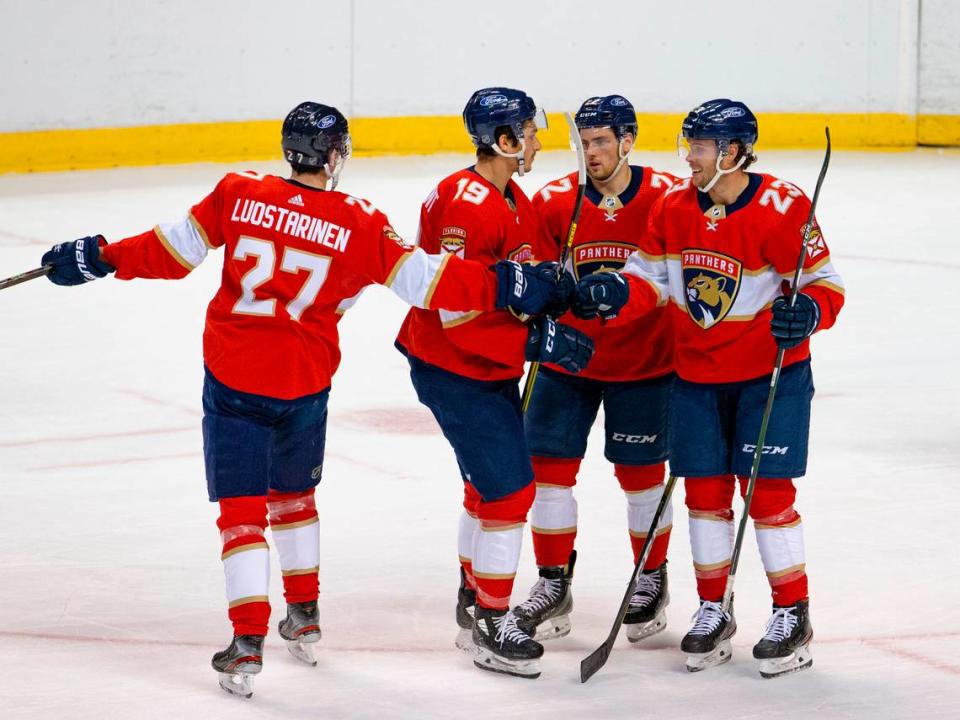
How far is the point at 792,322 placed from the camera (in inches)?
142

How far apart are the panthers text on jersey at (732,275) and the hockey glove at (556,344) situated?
0.56 feet

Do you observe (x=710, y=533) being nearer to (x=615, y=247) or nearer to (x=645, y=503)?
(x=645, y=503)

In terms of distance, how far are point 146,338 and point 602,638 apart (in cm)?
435

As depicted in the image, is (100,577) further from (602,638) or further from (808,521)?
(808,521)

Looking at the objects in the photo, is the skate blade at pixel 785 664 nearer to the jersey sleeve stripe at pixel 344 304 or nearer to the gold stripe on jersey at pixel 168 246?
the jersey sleeve stripe at pixel 344 304

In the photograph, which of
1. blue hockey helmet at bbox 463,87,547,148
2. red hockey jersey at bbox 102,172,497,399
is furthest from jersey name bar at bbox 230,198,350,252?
blue hockey helmet at bbox 463,87,547,148

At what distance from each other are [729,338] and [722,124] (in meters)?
0.49

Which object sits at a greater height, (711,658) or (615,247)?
(615,247)

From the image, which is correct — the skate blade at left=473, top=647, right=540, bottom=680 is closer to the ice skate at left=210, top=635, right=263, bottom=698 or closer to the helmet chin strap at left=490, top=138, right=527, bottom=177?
the ice skate at left=210, top=635, right=263, bottom=698

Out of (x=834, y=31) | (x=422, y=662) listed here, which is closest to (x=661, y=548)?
(x=422, y=662)

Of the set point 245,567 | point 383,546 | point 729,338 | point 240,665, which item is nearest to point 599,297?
point 729,338

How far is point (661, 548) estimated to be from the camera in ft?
13.9

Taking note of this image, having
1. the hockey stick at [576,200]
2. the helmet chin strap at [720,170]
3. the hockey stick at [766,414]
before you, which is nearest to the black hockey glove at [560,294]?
the hockey stick at [576,200]

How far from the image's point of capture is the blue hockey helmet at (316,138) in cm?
368
